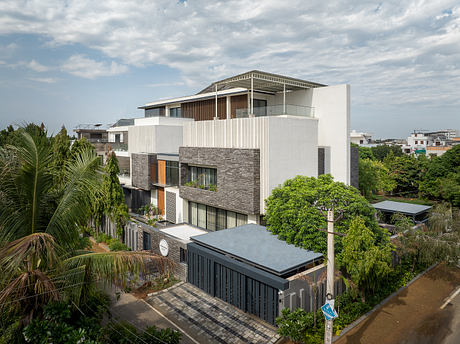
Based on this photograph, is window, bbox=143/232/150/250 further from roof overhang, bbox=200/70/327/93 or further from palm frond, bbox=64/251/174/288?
palm frond, bbox=64/251/174/288

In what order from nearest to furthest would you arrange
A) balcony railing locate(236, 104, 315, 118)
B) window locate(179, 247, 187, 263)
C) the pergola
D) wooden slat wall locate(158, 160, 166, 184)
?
window locate(179, 247, 187, 263), the pergola, balcony railing locate(236, 104, 315, 118), wooden slat wall locate(158, 160, 166, 184)

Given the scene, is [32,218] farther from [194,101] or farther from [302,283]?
[194,101]

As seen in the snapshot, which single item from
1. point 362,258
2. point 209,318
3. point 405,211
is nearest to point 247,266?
point 209,318

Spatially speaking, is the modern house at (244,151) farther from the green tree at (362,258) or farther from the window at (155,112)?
the window at (155,112)

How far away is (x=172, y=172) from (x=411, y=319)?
18.6 m

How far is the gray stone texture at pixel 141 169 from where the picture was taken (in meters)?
28.0

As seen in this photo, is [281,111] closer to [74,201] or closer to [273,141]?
[273,141]

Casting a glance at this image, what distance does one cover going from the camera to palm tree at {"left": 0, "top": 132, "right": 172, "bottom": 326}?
7102 millimetres

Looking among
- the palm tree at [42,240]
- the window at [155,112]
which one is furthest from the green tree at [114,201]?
the window at [155,112]

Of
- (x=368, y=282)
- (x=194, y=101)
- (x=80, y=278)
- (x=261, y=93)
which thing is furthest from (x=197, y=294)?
(x=194, y=101)

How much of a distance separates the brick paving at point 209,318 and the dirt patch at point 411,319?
316 centimetres

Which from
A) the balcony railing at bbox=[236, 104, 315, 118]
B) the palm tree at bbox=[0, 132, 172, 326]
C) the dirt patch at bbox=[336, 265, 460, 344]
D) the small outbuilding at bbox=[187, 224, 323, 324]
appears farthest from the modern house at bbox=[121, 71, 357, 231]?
the palm tree at bbox=[0, 132, 172, 326]

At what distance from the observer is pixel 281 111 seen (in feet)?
71.6

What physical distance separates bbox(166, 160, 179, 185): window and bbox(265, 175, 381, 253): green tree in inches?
404
